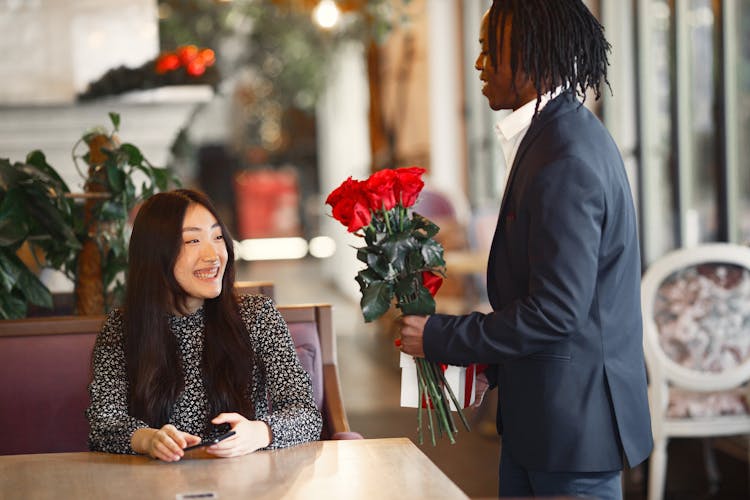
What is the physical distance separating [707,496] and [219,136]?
16.1m

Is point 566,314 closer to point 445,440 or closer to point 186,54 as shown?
point 186,54

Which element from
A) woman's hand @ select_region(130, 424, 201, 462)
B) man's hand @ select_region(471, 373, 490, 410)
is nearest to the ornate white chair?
man's hand @ select_region(471, 373, 490, 410)

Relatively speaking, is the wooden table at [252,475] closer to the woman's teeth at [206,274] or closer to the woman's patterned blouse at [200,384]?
the woman's patterned blouse at [200,384]

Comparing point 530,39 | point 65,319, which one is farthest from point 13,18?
point 530,39

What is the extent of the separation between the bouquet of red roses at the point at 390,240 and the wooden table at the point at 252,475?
7.3 inches

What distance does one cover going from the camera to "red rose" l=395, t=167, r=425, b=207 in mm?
2080

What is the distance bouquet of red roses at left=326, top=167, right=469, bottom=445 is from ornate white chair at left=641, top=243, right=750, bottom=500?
2.04 metres

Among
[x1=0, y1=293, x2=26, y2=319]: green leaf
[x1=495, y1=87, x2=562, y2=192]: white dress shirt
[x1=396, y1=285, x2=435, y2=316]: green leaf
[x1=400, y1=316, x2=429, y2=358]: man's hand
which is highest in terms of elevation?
[x1=495, y1=87, x2=562, y2=192]: white dress shirt

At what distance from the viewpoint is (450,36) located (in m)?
9.41

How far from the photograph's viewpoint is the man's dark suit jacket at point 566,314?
6.21 ft

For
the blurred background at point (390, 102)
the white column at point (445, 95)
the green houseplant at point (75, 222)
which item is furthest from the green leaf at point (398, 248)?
the white column at point (445, 95)

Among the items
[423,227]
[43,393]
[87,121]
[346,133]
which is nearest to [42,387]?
[43,393]

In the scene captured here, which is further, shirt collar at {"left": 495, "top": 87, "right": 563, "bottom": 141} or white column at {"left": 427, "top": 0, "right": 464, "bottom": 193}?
white column at {"left": 427, "top": 0, "right": 464, "bottom": 193}

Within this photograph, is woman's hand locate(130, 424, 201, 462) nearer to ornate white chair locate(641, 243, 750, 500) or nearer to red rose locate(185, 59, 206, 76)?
ornate white chair locate(641, 243, 750, 500)
